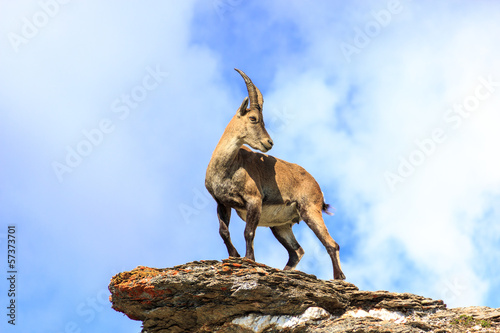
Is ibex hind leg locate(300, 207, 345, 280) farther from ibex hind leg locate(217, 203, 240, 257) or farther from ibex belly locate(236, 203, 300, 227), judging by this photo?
ibex hind leg locate(217, 203, 240, 257)

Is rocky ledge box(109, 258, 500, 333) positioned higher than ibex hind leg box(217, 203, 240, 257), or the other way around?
ibex hind leg box(217, 203, 240, 257)

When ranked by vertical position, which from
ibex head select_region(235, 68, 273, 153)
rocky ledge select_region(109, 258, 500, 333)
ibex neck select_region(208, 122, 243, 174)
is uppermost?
ibex head select_region(235, 68, 273, 153)

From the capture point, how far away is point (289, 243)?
16609 millimetres

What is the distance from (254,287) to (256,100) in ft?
17.2

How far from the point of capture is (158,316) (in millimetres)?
13602

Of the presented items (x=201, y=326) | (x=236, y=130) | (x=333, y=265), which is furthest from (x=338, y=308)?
(x=236, y=130)

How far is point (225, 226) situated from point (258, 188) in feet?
4.21

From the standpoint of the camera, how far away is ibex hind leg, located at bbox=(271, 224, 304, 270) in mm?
16359

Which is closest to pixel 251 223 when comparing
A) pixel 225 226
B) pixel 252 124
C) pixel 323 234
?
pixel 225 226

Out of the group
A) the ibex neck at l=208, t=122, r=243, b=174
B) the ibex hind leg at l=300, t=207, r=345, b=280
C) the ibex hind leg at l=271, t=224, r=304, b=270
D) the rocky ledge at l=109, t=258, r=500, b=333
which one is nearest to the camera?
the rocky ledge at l=109, t=258, r=500, b=333

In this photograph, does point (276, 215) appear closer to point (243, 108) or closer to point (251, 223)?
point (251, 223)

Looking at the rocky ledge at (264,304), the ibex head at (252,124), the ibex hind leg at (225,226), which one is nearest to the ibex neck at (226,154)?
the ibex head at (252,124)

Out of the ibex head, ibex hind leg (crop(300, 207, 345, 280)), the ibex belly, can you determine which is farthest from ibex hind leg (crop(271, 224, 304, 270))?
the ibex head

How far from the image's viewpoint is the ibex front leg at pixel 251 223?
48.1 feet
